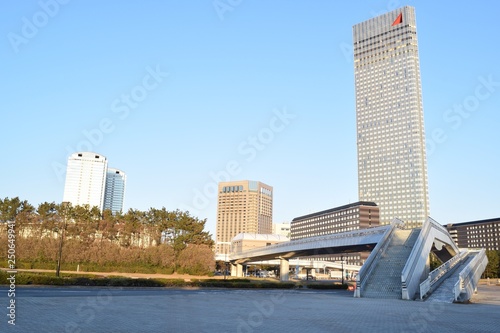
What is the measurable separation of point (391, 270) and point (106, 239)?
4983 cm

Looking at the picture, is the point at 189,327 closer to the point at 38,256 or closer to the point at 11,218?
the point at 38,256

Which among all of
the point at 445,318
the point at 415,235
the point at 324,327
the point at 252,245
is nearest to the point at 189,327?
the point at 324,327

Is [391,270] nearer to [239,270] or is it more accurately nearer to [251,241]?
[239,270]

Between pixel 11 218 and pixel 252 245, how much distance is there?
94860mm

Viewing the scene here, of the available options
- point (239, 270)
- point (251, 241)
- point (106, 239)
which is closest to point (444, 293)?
point (106, 239)

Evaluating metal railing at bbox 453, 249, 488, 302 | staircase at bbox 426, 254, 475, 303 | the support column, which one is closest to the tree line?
the support column

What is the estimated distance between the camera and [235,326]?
14.4 meters

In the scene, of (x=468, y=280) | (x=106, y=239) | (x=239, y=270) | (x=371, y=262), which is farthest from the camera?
(x=239, y=270)

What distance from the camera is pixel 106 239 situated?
2729 inches

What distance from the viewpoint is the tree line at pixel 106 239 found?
206 feet

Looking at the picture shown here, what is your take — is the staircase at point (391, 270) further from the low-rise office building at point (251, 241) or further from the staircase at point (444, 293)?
the low-rise office building at point (251, 241)

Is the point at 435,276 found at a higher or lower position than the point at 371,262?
lower

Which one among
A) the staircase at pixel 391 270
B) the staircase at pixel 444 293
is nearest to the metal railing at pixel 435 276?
the staircase at pixel 444 293

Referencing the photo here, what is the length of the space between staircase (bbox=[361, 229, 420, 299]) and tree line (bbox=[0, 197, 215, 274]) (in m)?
39.1
